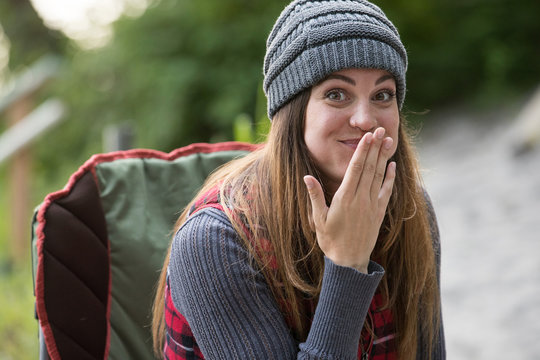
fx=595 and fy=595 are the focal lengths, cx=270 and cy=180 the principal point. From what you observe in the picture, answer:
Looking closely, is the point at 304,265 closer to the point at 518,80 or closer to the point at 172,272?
the point at 172,272

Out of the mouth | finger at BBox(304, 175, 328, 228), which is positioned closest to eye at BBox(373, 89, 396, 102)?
the mouth

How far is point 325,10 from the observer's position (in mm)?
1394

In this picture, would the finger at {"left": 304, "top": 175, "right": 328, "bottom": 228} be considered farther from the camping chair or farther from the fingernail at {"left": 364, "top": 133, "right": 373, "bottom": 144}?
the camping chair

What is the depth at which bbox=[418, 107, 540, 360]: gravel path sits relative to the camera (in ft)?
10.6

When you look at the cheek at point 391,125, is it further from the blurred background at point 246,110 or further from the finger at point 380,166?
the blurred background at point 246,110

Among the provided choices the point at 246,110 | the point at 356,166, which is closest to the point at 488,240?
the point at 246,110

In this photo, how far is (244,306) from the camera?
132 centimetres

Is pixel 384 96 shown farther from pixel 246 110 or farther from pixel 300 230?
pixel 246 110

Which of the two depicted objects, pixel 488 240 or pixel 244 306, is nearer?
pixel 244 306

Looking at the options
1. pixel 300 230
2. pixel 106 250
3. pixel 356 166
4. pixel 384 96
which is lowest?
pixel 106 250

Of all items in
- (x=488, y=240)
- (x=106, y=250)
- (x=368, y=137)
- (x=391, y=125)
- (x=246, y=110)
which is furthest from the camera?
(x=246, y=110)

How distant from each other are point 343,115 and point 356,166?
0.14m

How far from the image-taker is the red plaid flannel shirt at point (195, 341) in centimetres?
144

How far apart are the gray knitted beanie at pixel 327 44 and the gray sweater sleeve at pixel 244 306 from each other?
1.31 ft
